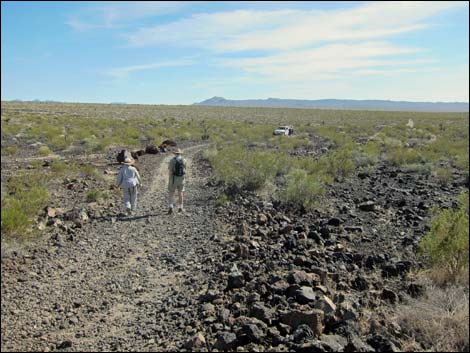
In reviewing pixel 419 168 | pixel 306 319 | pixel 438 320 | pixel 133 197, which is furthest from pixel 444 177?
pixel 306 319

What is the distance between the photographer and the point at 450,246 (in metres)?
6.11

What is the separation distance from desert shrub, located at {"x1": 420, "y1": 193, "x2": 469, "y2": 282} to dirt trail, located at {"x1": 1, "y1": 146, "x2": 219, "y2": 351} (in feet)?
10.8

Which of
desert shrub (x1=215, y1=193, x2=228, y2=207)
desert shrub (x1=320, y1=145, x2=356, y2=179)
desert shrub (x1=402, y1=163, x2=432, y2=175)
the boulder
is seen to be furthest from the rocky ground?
desert shrub (x1=402, y1=163, x2=432, y2=175)

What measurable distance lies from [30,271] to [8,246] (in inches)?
31.0

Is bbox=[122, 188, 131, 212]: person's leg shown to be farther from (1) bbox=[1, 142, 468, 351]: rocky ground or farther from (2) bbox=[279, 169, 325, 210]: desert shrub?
(2) bbox=[279, 169, 325, 210]: desert shrub

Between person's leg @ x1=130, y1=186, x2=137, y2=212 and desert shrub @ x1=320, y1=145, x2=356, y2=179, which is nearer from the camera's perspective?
person's leg @ x1=130, y1=186, x2=137, y2=212

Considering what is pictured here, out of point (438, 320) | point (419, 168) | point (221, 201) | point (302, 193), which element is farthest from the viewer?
point (419, 168)

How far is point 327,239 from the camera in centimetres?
862

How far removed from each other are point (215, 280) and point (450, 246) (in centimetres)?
331

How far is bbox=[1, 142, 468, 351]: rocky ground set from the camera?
4.91 m

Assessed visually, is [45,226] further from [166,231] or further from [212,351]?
[212,351]

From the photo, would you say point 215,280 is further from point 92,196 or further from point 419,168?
point 419,168

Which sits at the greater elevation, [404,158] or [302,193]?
[404,158]

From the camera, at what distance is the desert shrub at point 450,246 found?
19.6 feet
